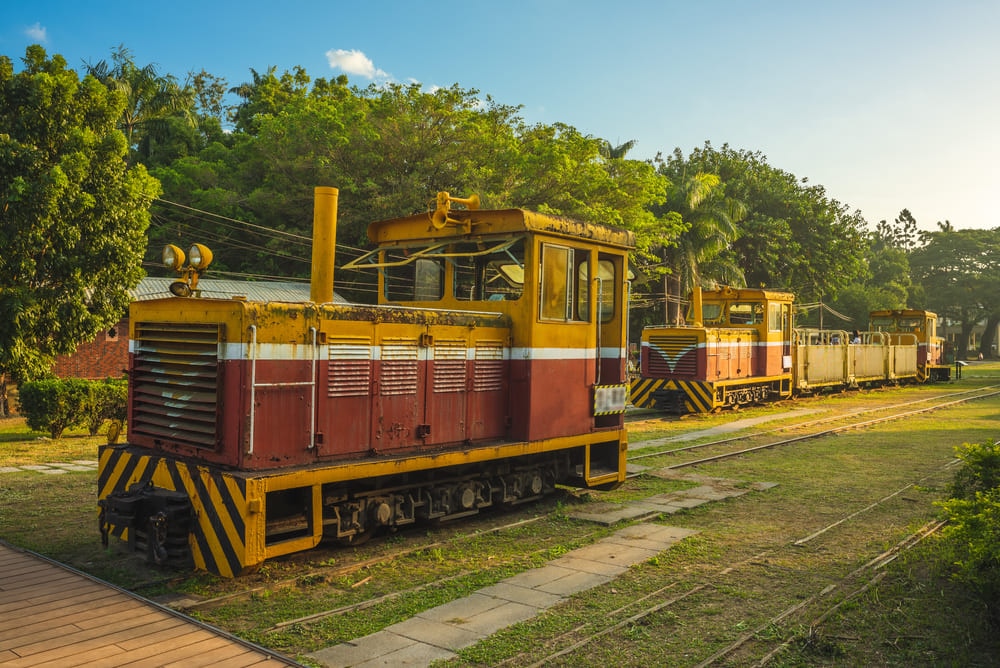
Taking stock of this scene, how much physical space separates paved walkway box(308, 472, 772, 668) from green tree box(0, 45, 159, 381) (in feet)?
34.9

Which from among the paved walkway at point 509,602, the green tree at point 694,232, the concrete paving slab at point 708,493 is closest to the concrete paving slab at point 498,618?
the paved walkway at point 509,602

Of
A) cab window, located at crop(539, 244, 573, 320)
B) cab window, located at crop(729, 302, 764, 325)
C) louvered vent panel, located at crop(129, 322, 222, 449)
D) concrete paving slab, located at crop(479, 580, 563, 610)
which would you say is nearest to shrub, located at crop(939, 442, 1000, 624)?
concrete paving slab, located at crop(479, 580, 563, 610)

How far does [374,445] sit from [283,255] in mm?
20373

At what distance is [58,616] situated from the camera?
488cm

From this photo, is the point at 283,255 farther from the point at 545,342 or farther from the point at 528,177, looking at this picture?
the point at 545,342

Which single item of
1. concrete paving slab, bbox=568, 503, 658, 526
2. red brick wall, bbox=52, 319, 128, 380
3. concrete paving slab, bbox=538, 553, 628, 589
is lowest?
Result: concrete paving slab, bbox=538, 553, 628, 589

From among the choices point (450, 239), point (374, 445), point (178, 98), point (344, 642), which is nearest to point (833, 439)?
point (450, 239)

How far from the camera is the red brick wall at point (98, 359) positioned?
1997 cm

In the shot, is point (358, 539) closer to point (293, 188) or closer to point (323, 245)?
point (323, 245)

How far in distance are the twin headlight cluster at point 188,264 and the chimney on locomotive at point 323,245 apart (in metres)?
0.86

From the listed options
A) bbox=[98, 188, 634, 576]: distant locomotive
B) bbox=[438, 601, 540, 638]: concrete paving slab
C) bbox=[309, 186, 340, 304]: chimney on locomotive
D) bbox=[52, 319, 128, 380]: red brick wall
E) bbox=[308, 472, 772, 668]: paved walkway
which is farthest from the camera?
bbox=[52, 319, 128, 380]: red brick wall

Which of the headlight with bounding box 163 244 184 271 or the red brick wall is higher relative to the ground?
the headlight with bounding box 163 244 184 271

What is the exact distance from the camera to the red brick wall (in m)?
20.0

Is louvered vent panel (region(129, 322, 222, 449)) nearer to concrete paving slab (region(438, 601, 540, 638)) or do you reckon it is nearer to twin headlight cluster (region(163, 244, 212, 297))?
twin headlight cluster (region(163, 244, 212, 297))
